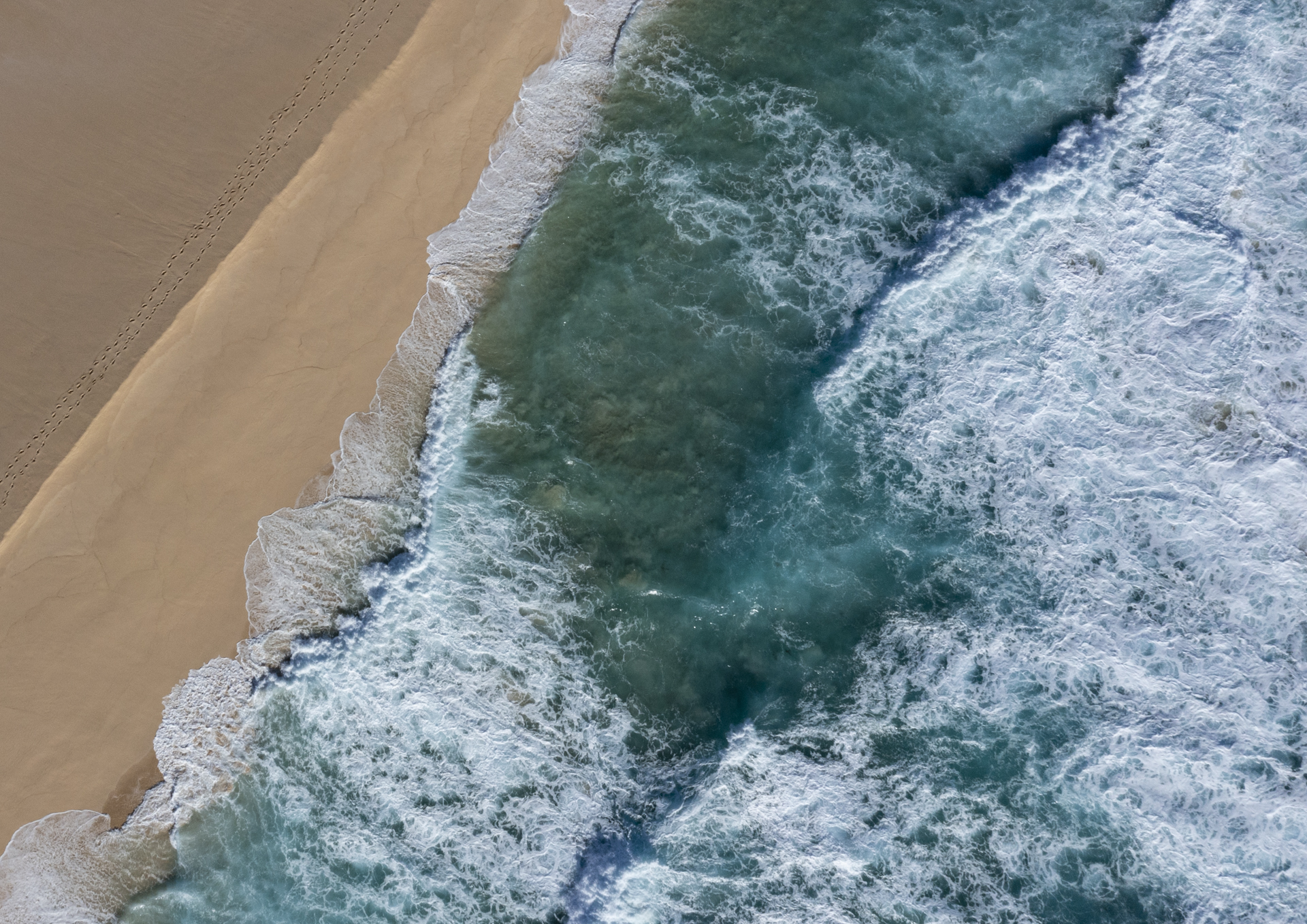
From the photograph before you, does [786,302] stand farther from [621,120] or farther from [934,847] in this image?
[934,847]

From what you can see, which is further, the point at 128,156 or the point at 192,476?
the point at 128,156

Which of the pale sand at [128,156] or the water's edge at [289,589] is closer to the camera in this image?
the water's edge at [289,589]

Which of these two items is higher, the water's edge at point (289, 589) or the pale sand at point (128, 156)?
the pale sand at point (128, 156)

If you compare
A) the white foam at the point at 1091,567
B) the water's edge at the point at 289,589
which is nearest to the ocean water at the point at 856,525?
the white foam at the point at 1091,567

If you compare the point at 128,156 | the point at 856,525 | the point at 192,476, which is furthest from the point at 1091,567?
the point at 128,156

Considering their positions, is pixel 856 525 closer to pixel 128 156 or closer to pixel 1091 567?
pixel 1091 567

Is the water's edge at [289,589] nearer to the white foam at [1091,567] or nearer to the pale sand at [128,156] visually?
the pale sand at [128,156]
